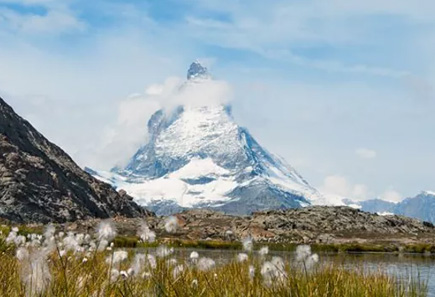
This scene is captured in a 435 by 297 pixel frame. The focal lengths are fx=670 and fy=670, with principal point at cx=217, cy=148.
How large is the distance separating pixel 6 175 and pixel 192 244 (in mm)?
50228

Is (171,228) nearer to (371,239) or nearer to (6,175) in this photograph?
(371,239)

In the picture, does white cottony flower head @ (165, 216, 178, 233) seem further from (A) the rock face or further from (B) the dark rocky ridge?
(A) the rock face

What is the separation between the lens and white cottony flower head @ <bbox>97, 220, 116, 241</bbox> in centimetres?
858

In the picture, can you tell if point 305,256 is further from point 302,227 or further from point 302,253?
point 302,227

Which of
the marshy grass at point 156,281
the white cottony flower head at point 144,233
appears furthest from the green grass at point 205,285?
the white cottony flower head at point 144,233

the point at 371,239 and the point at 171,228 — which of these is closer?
the point at 171,228

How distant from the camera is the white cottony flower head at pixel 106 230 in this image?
28.1 feet

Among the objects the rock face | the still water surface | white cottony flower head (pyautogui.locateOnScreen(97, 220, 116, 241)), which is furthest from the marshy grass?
the rock face

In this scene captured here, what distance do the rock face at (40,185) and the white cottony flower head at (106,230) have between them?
294 ft

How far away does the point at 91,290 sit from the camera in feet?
27.0

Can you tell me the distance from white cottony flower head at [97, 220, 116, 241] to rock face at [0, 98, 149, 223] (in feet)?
294

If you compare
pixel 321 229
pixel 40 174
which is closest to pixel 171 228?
pixel 321 229

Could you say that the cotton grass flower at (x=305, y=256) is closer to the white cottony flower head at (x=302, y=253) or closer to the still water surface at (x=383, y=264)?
the white cottony flower head at (x=302, y=253)

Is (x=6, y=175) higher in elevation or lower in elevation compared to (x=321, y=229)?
higher
